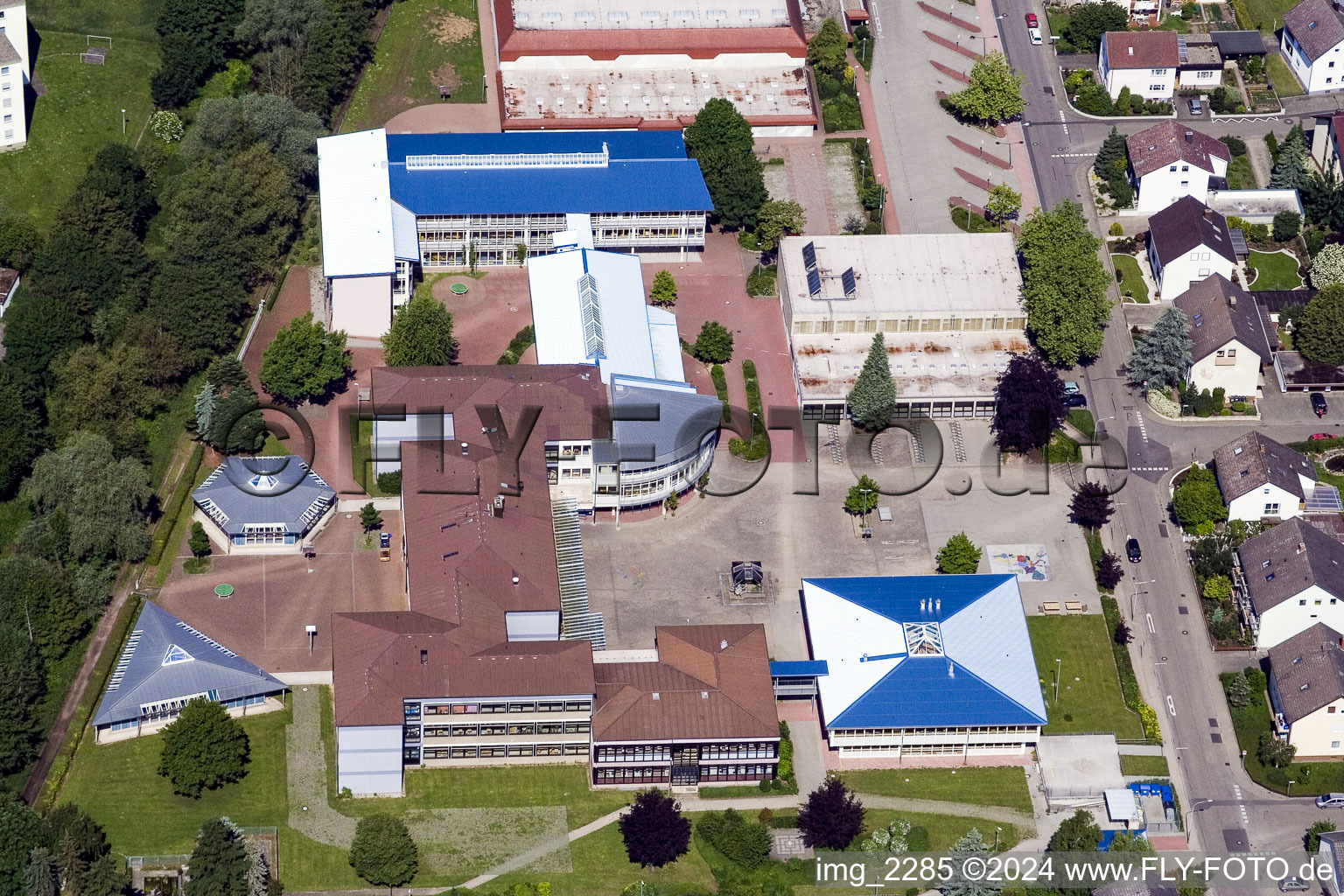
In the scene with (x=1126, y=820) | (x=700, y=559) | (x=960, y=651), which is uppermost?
(x=700, y=559)

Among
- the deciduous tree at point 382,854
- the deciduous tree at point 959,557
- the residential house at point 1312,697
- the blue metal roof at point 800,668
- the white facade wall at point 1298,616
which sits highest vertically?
the deciduous tree at point 959,557

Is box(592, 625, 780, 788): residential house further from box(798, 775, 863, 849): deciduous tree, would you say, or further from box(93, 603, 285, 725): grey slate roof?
box(93, 603, 285, 725): grey slate roof

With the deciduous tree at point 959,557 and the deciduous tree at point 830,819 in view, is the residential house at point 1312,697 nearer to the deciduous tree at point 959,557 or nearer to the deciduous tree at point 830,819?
the deciduous tree at point 959,557

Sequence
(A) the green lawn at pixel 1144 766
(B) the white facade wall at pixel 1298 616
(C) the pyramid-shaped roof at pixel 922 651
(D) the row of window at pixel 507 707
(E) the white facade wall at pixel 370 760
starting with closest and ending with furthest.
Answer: (E) the white facade wall at pixel 370 760 < (D) the row of window at pixel 507 707 < (C) the pyramid-shaped roof at pixel 922 651 < (A) the green lawn at pixel 1144 766 < (B) the white facade wall at pixel 1298 616

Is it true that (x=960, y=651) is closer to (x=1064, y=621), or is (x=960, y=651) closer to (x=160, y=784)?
(x=1064, y=621)

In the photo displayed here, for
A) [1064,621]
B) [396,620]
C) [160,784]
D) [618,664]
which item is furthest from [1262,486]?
[160,784]

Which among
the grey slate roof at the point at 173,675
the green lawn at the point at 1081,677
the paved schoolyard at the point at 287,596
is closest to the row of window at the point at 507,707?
the paved schoolyard at the point at 287,596
